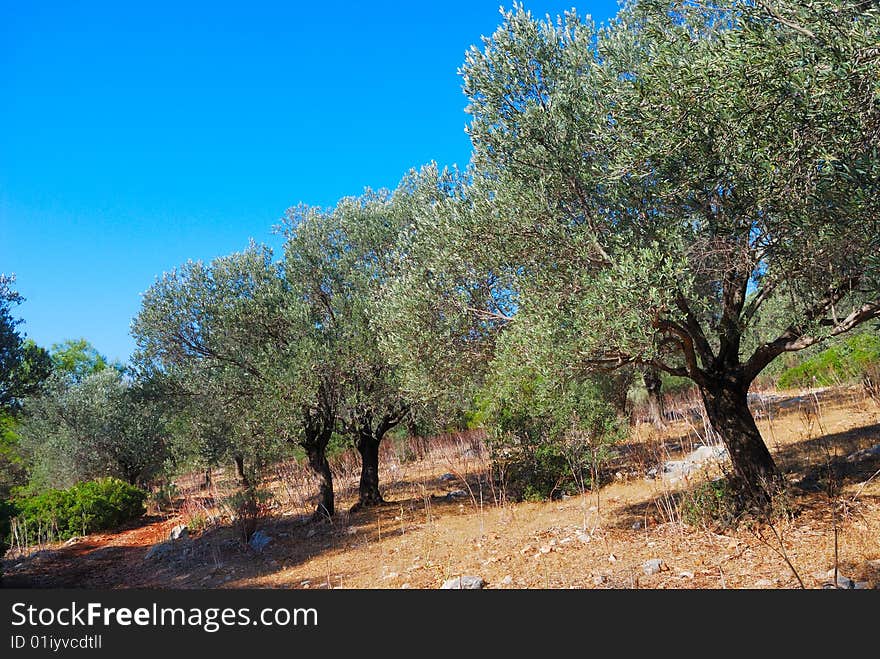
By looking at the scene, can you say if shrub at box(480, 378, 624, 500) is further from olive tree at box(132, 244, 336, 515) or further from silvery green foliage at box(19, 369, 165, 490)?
silvery green foliage at box(19, 369, 165, 490)

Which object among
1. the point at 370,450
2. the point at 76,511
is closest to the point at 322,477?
the point at 370,450

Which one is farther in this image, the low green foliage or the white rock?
the low green foliage

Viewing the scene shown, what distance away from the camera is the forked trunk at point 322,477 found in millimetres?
16766

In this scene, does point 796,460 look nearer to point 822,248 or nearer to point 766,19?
point 822,248

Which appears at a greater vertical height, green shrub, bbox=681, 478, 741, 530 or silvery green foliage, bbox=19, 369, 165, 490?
silvery green foliage, bbox=19, 369, 165, 490

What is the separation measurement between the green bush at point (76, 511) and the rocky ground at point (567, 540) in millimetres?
678

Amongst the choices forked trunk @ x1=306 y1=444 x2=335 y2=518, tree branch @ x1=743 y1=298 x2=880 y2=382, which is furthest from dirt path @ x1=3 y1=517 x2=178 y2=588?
tree branch @ x1=743 y1=298 x2=880 y2=382

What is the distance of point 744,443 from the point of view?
33.2 feet

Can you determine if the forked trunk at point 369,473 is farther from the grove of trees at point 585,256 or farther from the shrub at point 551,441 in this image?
the shrub at point 551,441

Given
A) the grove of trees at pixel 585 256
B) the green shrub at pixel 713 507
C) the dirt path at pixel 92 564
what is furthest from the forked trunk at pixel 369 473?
the green shrub at pixel 713 507

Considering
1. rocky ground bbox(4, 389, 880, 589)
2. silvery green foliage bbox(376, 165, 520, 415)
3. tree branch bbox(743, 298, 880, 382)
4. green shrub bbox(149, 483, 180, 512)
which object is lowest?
rocky ground bbox(4, 389, 880, 589)

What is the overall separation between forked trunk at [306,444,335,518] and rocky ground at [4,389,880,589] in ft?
1.55

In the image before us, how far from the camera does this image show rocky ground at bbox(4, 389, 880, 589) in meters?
8.44

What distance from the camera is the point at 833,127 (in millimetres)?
6426
